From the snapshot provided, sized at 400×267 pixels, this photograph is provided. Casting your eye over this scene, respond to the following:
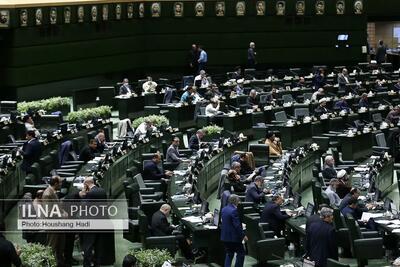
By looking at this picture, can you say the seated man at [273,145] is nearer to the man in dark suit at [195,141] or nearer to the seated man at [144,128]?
the man in dark suit at [195,141]

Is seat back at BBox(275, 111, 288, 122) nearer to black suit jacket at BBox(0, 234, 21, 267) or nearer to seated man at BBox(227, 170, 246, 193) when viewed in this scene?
seated man at BBox(227, 170, 246, 193)

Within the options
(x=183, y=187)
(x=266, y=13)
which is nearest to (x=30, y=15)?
(x=266, y=13)

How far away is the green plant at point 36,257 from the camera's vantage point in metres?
15.7

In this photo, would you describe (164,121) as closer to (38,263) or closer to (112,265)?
(112,265)

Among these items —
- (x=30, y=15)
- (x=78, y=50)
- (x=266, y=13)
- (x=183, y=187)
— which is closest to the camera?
(x=183, y=187)

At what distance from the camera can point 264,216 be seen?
739 inches

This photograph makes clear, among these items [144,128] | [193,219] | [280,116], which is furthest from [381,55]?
[193,219]

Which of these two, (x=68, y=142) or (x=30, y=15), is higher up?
(x=30, y=15)

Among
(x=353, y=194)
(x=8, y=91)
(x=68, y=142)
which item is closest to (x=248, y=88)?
(x=8, y=91)

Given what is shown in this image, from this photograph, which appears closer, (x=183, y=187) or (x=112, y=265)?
(x=112, y=265)

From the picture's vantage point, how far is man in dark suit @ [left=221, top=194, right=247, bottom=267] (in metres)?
16.9

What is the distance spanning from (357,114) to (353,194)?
11777 millimetres

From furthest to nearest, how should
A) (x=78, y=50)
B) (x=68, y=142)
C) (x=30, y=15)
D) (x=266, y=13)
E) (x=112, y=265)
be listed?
(x=266, y=13) → (x=78, y=50) → (x=30, y=15) → (x=68, y=142) → (x=112, y=265)

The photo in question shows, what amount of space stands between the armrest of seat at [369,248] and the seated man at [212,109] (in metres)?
13.2
